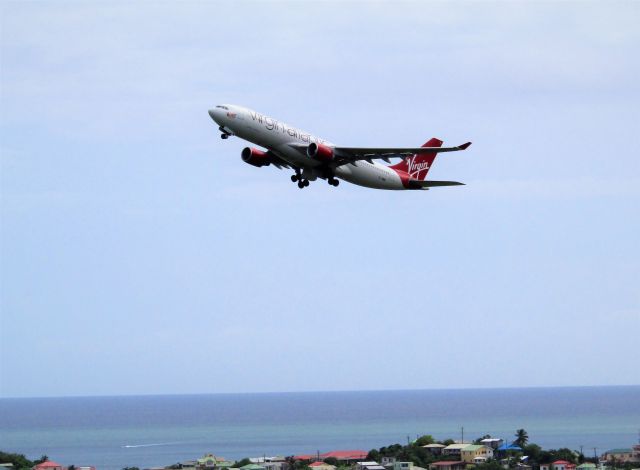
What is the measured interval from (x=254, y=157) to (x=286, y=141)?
19.2ft

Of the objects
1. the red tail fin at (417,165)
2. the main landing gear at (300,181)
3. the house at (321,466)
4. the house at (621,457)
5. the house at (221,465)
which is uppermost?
the red tail fin at (417,165)

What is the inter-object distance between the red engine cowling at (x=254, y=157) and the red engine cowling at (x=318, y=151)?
5.60 m

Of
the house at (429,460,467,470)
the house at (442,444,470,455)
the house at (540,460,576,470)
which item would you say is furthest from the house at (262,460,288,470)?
the house at (540,460,576,470)

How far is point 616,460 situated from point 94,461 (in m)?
108

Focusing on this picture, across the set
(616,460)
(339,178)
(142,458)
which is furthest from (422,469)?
(142,458)

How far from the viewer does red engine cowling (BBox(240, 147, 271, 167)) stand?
65.2 m

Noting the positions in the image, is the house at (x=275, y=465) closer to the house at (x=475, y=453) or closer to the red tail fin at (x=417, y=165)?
the house at (x=475, y=453)

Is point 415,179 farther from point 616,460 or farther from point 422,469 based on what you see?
point 616,460


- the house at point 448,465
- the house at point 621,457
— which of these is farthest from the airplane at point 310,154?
the house at point 621,457

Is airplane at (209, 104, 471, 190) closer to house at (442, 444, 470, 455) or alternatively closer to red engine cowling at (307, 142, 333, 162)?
red engine cowling at (307, 142, 333, 162)

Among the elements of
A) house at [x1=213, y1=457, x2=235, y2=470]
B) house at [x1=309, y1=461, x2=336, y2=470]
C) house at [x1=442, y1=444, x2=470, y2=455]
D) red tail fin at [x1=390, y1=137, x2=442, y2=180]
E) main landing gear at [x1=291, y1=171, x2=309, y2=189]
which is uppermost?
red tail fin at [x1=390, y1=137, x2=442, y2=180]

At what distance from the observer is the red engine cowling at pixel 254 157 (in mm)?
65250

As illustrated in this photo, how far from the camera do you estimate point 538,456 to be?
416 ft

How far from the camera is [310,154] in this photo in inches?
2383
